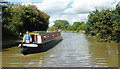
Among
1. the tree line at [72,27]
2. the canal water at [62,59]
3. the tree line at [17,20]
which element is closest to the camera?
the canal water at [62,59]

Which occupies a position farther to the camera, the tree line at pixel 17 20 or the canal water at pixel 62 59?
the tree line at pixel 17 20

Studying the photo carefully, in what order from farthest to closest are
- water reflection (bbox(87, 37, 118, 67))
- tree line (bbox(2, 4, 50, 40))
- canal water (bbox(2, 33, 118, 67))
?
tree line (bbox(2, 4, 50, 40))
water reflection (bbox(87, 37, 118, 67))
canal water (bbox(2, 33, 118, 67))

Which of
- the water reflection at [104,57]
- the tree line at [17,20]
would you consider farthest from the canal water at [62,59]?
the tree line at [17,20]

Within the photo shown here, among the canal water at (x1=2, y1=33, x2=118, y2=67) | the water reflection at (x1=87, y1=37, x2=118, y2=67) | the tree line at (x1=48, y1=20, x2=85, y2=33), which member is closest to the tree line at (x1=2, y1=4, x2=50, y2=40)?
the canal water at (x1=2, y1=33, x2=118, y2=67)

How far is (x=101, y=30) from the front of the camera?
2052cm

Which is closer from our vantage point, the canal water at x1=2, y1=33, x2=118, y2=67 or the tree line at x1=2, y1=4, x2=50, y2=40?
the canal water at x1=2, y1=33, x2=118, y2=67

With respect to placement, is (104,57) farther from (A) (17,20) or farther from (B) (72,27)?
(B) (72,27)

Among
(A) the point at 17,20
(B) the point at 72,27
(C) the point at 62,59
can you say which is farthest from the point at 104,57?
(B) the point at 72,27

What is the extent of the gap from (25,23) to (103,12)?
12.4 metres

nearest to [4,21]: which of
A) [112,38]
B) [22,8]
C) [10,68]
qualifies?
[22,8]

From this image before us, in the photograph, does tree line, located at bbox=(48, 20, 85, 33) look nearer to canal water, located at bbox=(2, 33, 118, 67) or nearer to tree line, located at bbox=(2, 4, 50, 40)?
tree line, located at bbox=(2, 4, 50, 40)

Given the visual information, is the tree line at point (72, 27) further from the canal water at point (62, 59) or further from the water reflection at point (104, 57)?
the canal water at point (62, 59)

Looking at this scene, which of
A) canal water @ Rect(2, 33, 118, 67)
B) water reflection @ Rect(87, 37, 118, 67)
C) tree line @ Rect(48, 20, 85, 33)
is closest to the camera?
canal water @ Rect(2, 33, 118, 67)

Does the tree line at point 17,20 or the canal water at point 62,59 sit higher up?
the tree line at point 17,20
